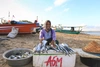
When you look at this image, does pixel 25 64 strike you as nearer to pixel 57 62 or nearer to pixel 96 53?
pixel 57 62

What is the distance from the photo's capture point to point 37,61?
2.64 meters

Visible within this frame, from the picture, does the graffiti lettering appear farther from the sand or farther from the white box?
the sand

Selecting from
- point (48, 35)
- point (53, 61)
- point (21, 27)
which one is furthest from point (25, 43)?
point (53, 61)

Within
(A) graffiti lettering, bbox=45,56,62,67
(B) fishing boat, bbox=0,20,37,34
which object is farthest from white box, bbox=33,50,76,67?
(B) fishing boat, bbox=0,20,37,34

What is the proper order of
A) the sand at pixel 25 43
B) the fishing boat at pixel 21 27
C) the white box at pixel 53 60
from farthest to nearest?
the fishing boat at pixel 21 27 → the sand at pixel 25 43 → the white box at pixel 53 60

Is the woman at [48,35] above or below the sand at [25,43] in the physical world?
above

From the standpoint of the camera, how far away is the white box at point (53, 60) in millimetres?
2590

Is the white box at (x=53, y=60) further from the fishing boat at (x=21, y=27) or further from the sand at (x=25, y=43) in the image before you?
the fishing boat at (x=21, y=27)

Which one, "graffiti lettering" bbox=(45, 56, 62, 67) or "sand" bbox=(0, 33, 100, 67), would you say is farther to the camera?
"sand" bbox=(0, 33, 100, 67)

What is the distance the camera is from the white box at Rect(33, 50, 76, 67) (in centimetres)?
259

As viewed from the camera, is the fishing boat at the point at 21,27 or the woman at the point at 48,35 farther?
the fishing boat at the point at 21,27

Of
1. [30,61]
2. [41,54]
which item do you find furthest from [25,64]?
[41,54]

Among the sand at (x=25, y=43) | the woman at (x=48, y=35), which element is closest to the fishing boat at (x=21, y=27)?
the sand at (x=25, y=43)

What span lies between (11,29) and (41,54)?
473cm
